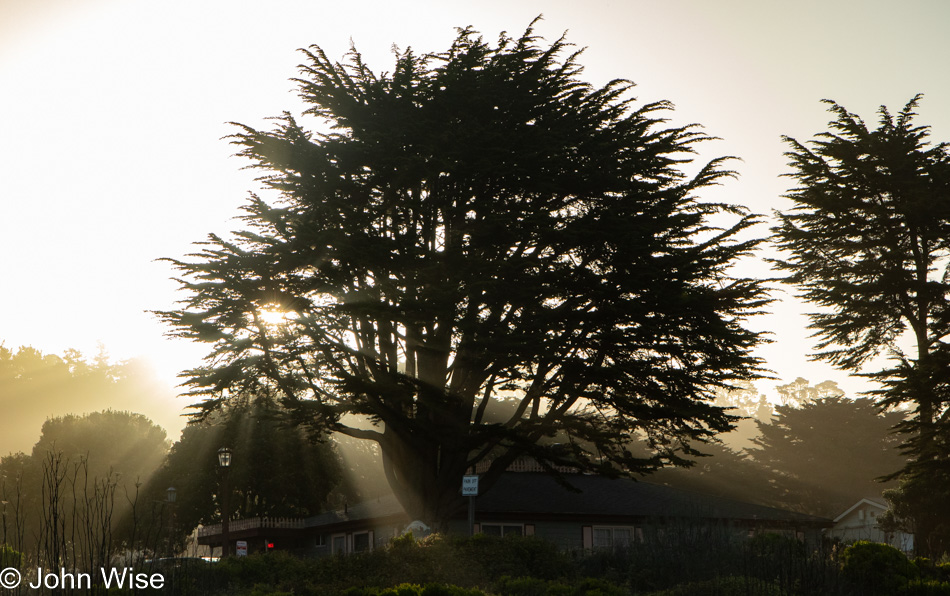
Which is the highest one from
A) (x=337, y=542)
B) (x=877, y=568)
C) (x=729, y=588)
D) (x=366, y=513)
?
(x=729, y=588)

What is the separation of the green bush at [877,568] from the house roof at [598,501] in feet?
51.4

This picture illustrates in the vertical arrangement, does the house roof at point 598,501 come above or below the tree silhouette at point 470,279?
below

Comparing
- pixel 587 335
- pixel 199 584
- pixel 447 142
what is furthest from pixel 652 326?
pixel 199 584

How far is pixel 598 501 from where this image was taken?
119ft

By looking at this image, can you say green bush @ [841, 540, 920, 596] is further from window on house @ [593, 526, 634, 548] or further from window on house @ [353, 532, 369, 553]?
window on house @ [353, 532, 369, 553]

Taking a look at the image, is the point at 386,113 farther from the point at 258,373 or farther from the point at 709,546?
the point at 709,546

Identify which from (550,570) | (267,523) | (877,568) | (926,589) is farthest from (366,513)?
(926,589)

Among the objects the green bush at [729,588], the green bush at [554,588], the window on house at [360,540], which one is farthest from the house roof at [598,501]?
the green bush at [729,588]

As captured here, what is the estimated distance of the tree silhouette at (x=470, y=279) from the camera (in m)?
23.0

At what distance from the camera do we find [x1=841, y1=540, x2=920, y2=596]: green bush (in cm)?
1584

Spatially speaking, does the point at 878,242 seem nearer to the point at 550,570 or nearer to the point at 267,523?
the point at 550,570

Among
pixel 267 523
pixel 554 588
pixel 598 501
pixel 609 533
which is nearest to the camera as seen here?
pixel 554 588

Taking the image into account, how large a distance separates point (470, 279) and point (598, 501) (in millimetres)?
17760

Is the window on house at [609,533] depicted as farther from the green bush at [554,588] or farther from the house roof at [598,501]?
the green bush at [554,588]
